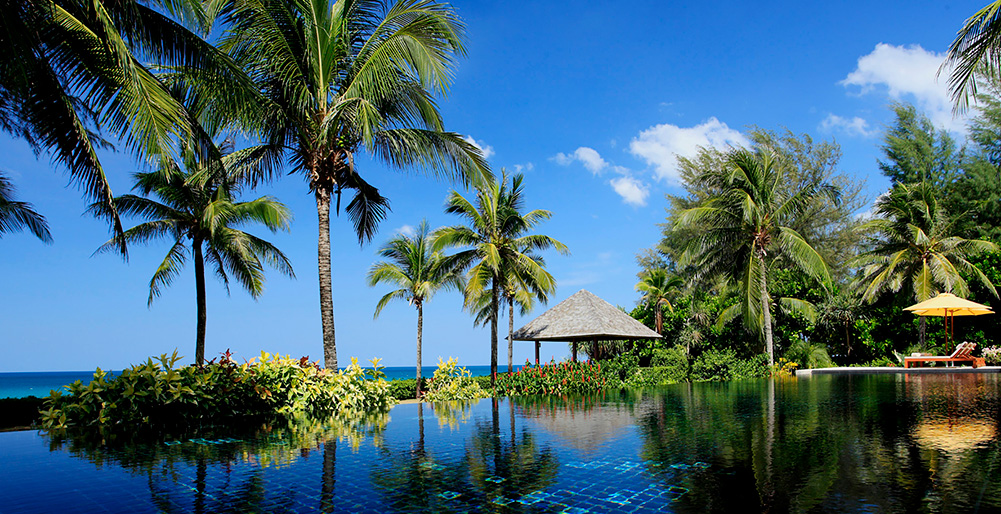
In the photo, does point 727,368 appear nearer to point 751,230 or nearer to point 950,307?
point 751,230

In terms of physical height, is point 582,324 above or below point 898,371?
above

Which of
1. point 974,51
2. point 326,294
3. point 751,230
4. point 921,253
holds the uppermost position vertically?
point 974,51

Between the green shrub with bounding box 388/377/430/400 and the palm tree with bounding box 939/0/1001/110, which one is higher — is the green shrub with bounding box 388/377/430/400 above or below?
below

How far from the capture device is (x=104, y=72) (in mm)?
7547

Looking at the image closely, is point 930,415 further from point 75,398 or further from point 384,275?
point 384,275

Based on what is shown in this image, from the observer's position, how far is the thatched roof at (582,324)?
19.0 meters

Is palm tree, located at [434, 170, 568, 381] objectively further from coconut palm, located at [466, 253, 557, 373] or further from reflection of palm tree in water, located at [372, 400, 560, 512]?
reflection of palm tree in water, located at [372, 400, 560, 512]

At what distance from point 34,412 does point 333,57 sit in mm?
10826

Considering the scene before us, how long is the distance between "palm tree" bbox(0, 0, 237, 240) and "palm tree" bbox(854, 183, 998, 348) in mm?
24031

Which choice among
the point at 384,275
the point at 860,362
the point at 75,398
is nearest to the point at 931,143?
the point at 860,362

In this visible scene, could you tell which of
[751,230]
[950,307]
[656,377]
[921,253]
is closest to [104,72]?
[656,377]

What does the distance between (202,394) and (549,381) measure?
32.2ft

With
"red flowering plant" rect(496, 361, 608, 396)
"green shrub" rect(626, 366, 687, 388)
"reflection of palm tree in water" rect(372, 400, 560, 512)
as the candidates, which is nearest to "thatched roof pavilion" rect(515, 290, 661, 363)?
"green shrub" rect(626, 366, 687, 388)

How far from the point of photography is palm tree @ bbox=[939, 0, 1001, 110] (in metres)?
8.60
